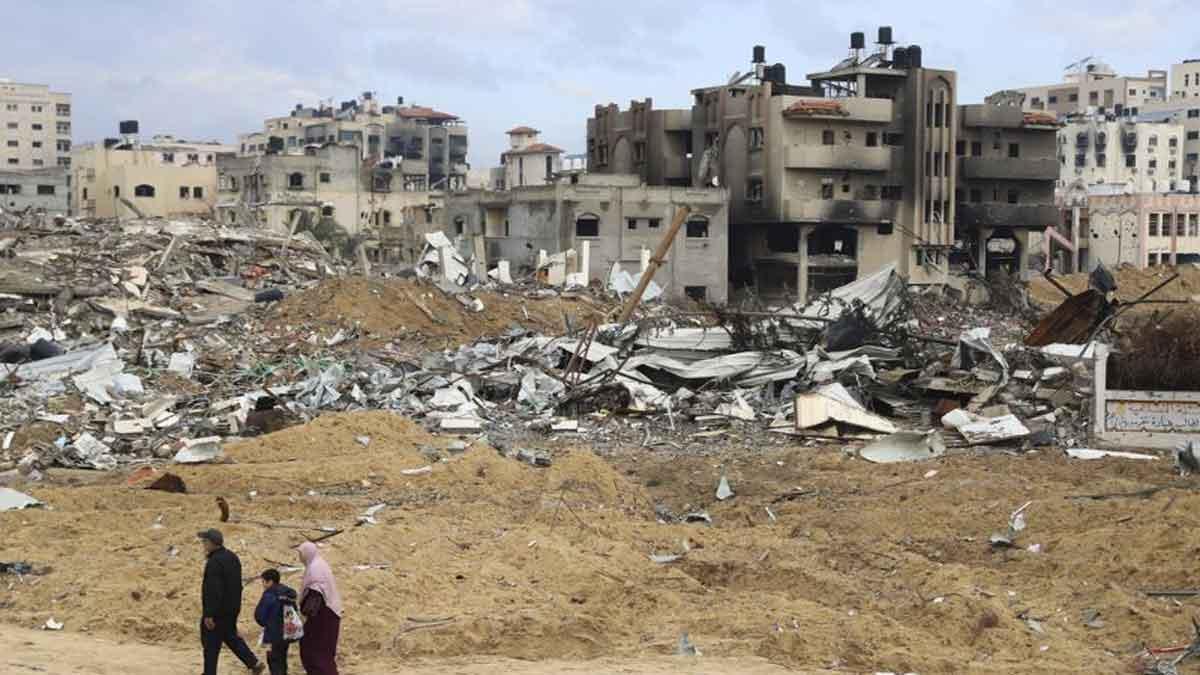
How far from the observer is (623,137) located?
57219 mm

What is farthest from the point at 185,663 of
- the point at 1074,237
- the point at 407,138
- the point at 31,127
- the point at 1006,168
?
the point at 31,127

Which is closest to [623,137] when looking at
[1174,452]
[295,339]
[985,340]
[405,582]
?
[295,339]

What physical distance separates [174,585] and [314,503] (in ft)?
11.6

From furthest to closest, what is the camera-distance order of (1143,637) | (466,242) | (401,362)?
(466,242), (401,362), (1143,637)

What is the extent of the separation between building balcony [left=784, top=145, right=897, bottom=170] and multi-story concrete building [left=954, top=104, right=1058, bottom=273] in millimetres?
4015

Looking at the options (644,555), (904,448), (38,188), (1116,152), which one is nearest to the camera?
(644,555)

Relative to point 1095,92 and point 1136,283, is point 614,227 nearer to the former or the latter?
point 1136,283

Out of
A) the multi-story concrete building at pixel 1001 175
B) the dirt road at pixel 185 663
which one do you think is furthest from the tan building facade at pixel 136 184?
the dirt road at pixel 185 663

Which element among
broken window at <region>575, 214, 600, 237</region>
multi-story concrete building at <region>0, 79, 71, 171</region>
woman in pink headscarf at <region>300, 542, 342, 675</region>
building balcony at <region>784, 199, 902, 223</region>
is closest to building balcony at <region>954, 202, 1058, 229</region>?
building balcony at <region>784, 199, 902, 223</region>

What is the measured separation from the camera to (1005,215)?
55.0 metres

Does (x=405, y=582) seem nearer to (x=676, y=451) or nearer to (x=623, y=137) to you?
(x=676, y=451)

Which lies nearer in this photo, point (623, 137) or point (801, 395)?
point (801, 395)

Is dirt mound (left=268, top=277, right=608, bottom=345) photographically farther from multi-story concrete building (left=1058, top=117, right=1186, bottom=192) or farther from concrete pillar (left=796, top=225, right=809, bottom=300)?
multi-story concrete building (left=1058, top=117, right=1186, bottom=192)

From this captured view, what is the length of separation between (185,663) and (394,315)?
18508mm
